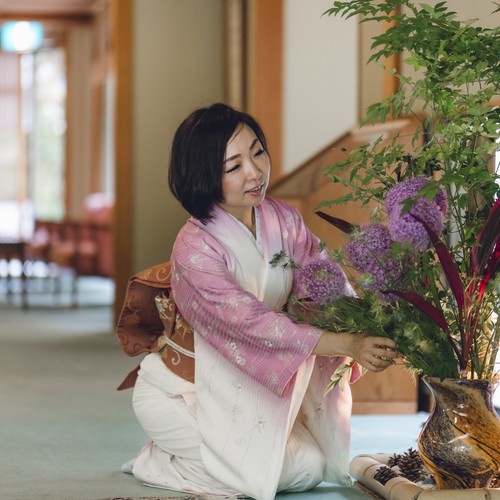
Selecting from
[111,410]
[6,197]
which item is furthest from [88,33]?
[111,410]

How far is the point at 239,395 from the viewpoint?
2.55 m

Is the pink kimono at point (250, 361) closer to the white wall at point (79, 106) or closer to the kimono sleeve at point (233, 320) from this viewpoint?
the kimono sleeve at point (233, 320)

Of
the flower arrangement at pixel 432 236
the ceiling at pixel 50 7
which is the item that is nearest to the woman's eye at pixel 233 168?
the flower arrangement at pixel 432 236

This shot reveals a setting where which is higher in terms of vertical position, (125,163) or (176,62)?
(176,62)

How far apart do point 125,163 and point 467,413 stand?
180 inches

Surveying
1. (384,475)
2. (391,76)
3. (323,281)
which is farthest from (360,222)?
(323,281)

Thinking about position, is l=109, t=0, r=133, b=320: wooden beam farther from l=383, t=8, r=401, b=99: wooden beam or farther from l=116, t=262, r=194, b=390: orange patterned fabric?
l=116, t=262, r=194, b=390: orange patterned fabric

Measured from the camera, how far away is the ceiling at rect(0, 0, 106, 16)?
11762 mm

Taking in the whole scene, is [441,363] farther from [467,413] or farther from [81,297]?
[81,297]

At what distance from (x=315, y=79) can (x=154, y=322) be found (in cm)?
263

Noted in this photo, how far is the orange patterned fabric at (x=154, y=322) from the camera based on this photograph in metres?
2.72

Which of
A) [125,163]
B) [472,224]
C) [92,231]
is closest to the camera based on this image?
[472,224]

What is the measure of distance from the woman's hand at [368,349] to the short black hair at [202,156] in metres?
0.51

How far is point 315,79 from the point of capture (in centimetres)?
524
